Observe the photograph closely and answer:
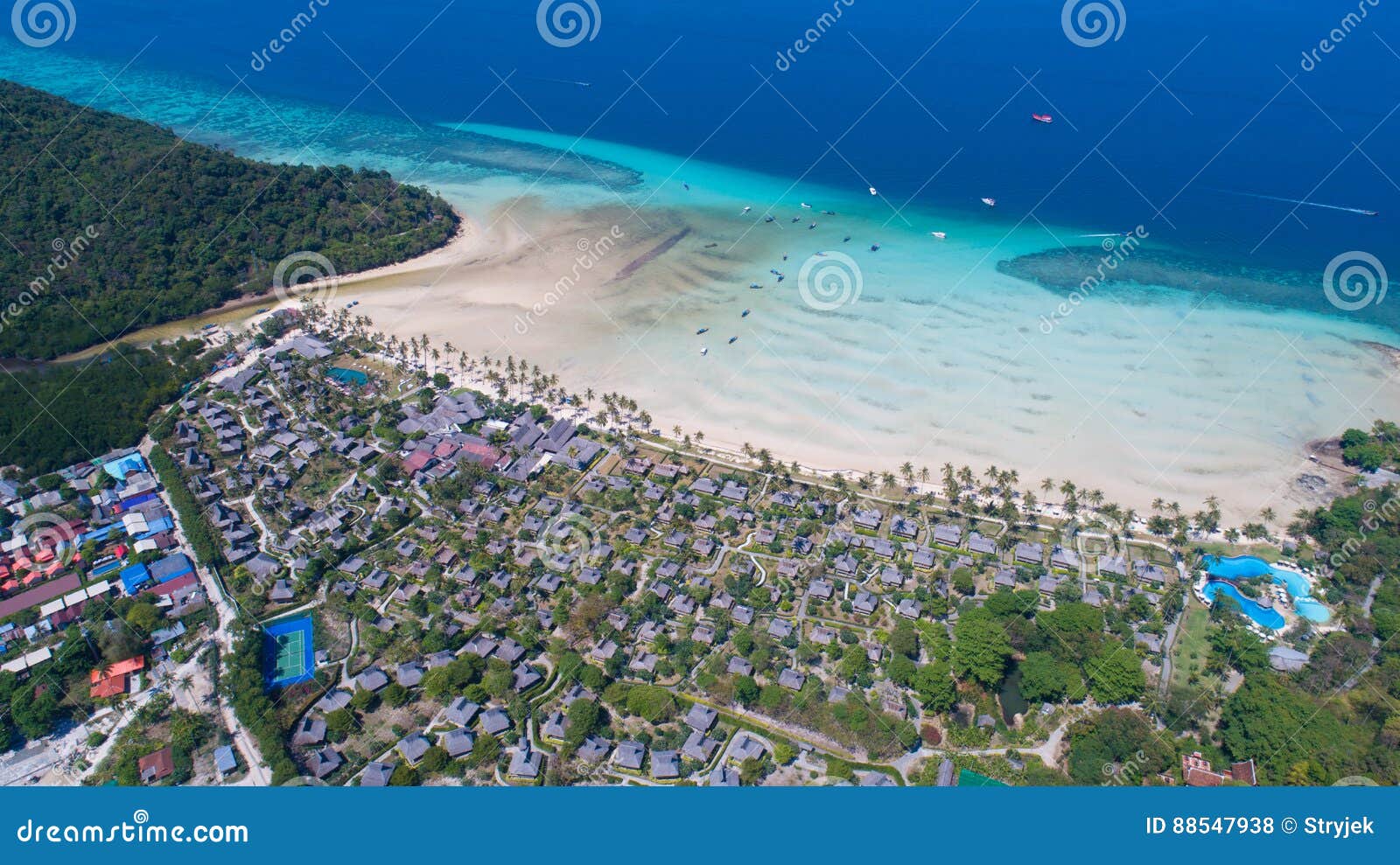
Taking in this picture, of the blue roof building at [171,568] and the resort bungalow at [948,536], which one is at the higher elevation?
the resort bungalow at [948,536]

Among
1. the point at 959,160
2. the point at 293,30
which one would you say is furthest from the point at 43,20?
the point at 959,160

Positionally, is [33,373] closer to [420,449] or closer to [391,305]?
[391,305]

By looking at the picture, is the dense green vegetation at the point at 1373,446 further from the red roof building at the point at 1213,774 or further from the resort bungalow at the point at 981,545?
the red roof building at the point at 1213,774

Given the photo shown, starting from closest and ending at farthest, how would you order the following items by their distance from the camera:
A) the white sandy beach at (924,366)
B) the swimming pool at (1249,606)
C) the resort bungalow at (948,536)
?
the swimming pool at (1249,606) → the resort bungalow at (948,536) → the white sandy beach at (924,366)

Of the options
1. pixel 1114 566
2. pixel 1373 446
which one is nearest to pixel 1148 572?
pixel 1114 566

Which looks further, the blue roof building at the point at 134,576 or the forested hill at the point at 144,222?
the forested hill at the point at 144,222

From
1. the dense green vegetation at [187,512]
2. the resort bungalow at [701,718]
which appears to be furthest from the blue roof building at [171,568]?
the resort bungalow at [701,718]

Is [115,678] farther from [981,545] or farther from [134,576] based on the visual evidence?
[981,545]
